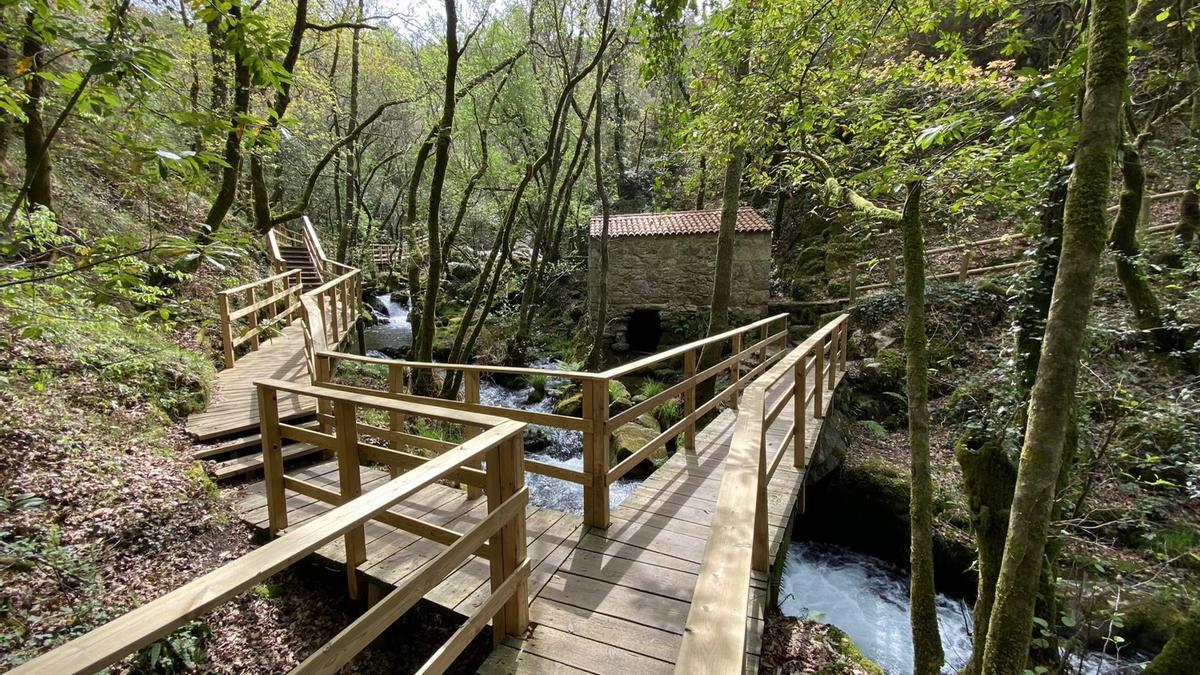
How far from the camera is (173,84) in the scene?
240 centimetres

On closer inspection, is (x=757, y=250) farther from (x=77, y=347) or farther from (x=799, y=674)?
(x=77, y=347)

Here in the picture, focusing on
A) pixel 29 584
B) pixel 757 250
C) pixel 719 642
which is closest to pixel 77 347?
pixel 29 584

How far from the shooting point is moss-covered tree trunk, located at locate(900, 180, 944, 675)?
11.2 ft

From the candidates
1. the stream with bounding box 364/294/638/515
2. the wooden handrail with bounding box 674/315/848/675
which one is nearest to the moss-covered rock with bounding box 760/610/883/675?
the wooden handrail with bounding box 674/315/848/675

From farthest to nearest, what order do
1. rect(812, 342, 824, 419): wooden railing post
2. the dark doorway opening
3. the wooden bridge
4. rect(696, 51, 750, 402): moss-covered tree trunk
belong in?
1. the dark doorway opening
2. rect(696, 51, 750, 402): moss-covered tree trunk
3. rect(812, 342, 824, 419): wooden railing post
4. the wooden bridge

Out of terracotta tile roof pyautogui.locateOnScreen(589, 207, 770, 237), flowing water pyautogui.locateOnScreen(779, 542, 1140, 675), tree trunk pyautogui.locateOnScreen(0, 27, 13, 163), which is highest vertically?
tree trunk pyautogui.locateOnScreen(0, 27, 13, 163)

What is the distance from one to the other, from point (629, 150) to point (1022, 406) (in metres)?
23.1

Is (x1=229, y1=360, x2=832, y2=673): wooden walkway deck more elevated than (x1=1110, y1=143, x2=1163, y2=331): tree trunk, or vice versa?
(x1=1110, y1=143, x2=1163, y2=331): tree trunk

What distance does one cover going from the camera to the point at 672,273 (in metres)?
13.7

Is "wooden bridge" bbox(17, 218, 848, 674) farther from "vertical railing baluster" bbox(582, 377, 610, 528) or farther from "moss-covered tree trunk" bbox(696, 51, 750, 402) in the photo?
"moss-covered tree trunk" bbox(696, 51, 750, 402)

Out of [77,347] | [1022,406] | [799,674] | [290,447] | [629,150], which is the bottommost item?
[799,674]

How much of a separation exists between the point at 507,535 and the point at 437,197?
541 centimetres

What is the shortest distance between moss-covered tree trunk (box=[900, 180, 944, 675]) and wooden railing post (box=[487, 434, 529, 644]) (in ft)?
9.82

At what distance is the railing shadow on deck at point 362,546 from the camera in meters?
0.89
